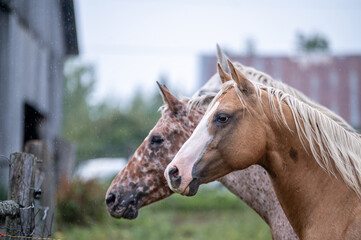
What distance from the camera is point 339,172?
2600mm

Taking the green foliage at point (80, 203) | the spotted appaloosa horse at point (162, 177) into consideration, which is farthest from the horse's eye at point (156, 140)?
the green foliage at point (80, 203)

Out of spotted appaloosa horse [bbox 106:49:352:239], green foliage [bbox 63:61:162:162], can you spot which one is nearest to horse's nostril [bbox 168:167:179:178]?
spotted appaloosa horse [bbox 106:49:352:239]

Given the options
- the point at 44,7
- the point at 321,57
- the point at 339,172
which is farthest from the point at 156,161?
the point at 321,57

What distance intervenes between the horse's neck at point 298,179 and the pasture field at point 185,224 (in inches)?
178

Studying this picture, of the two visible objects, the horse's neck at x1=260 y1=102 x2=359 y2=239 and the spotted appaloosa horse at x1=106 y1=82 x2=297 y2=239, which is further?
the spotted appaloosa horse at x1=106 y1=82 x2=297 y2=239

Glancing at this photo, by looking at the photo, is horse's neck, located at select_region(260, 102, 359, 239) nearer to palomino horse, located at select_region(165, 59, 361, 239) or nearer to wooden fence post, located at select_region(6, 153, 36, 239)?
palomino horse, located at select_region(165, 59, 361, 239)

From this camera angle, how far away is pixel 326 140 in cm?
264

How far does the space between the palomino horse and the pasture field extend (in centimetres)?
436

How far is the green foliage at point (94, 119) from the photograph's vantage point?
23562 millimetres

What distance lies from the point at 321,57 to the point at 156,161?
47.8ft

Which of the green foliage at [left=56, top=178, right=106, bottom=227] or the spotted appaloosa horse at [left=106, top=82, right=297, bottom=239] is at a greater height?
the spotted appaloosa horse at [left=106, top=82, right=297, bottom=239]

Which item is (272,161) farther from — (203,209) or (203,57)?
(203,57)

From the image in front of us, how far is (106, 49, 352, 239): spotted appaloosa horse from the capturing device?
348cm

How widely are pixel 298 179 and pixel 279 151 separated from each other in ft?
0.65
